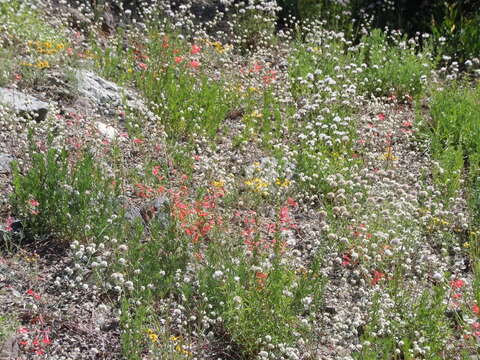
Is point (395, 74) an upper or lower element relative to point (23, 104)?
upper

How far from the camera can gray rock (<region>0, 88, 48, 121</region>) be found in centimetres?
690

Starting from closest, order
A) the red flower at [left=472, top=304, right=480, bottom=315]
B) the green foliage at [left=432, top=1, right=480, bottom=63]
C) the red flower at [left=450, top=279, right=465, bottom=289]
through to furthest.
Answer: the red flower at [left=472, top=304, right=480, bottom=315]
the red flower at [left=450, top=279, right=465, bottom=289]
the green foliage at [left=432, top=1, right=480, bottom=63]

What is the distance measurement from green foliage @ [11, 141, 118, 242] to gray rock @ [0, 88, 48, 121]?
117 centimetres

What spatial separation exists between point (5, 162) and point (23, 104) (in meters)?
0.86

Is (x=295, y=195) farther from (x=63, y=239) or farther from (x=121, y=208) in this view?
(x=63, y=239)

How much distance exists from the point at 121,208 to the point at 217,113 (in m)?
2.22

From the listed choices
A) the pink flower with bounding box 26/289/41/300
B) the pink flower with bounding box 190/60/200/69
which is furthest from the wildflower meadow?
the pink flower with bounding box 190/60/200/69

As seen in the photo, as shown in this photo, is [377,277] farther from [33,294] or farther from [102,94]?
[102,94]

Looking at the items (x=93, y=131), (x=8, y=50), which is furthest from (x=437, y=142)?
(x=8, y=50)

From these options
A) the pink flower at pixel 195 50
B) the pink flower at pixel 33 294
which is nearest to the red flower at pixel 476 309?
the pink flower at pixel 33 294

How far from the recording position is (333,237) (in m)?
6.01

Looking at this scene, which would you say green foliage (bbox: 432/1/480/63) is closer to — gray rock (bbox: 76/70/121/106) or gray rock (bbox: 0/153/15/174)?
gray rock (bbox: 76/70/121/106)

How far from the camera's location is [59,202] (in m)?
5.72

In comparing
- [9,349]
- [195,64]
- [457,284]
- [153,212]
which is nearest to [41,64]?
[195,64]
